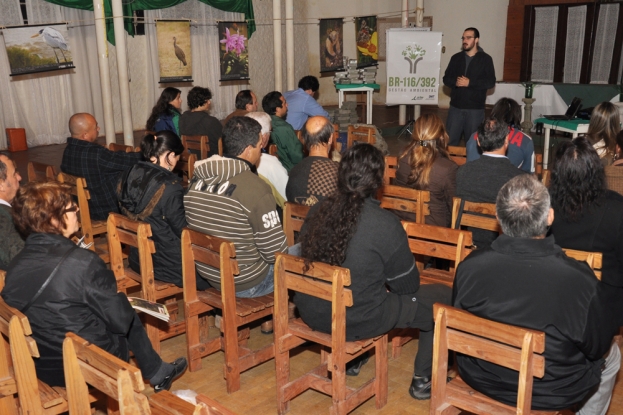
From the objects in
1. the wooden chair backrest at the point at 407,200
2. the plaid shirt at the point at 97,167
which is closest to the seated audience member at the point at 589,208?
the wooden chair backrest at the point at 407,200

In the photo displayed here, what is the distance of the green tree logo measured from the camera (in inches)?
388

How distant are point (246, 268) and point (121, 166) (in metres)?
1.83

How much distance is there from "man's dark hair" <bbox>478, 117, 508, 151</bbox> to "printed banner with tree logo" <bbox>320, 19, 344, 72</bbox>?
839 cm

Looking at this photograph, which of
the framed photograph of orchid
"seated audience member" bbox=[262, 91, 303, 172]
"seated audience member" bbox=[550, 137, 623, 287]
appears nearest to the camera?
"seated audience member" bbox=[550, 137, 623, 287]

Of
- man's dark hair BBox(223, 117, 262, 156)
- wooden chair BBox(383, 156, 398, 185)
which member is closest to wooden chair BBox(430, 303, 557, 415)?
man's dark hair BBox(223, 117, 262, 156)

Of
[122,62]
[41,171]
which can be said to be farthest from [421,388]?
[122,62]

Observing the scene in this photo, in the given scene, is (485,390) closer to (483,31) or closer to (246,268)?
(246,268)

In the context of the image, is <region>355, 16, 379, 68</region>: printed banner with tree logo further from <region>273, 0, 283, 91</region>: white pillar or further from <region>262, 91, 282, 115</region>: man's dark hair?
<region>262, 91, 282, 115</region>: man's dark hair

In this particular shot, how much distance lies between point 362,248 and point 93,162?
266 cm

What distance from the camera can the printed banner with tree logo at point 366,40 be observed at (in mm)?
11578

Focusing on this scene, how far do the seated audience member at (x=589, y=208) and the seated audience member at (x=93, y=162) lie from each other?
2.93 metres

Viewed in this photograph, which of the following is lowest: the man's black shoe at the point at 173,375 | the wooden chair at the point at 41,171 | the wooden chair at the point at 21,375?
the man's black shoe at the point at 173,375

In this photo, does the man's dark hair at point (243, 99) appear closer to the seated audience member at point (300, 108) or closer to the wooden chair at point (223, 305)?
the seated audience member at point (300, 108)

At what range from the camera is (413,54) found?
9.90 m
